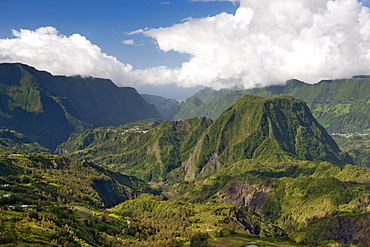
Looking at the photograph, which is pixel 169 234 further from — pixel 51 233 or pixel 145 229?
pixel 51 233

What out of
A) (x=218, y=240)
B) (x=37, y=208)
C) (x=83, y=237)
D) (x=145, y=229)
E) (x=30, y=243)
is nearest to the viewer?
(x=30, y=243)

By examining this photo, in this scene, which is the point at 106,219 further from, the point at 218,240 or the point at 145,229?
the point at 218,240

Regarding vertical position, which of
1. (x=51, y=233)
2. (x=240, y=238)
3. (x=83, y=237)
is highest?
Answer: (x=51, y=233)

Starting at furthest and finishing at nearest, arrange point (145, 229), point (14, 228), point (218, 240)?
point (145, 229)
point (218, 240)
point (14, 228)

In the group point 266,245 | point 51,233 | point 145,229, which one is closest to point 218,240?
point 266,245

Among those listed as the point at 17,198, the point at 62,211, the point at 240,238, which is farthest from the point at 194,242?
the point at 17,198

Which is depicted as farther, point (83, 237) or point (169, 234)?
point (169, 234)

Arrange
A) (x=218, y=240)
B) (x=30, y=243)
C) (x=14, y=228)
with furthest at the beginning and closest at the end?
(x=218, y=240) < (x=14, y=228) < (x=30, y=243)

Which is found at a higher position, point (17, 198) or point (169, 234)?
point (17, 198)

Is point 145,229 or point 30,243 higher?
point 30,243
